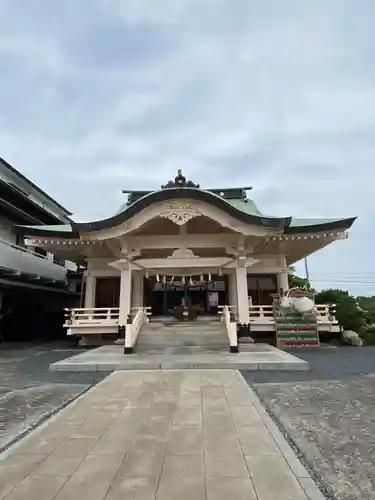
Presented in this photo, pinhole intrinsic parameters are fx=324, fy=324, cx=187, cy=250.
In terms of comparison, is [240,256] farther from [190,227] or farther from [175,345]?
[175,345]

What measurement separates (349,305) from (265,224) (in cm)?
521

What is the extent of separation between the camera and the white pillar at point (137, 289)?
1434 centimetres

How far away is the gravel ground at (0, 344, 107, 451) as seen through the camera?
3980 millimetres

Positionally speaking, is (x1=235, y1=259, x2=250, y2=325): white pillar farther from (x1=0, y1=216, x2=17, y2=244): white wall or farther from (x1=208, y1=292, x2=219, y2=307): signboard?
(x1=0, y1=216, x2=17, y2=244): white wall

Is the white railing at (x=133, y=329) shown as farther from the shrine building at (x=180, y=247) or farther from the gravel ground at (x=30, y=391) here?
the gravel ground at (x=30, y=391)

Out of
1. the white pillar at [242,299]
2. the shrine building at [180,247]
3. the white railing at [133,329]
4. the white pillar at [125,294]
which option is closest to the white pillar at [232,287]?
the shrine building at [180,247]

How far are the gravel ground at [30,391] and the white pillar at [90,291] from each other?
4.71 meters

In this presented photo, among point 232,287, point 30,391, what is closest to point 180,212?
point 232,287

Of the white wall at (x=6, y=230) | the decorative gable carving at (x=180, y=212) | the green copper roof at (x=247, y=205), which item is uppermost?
the green copper roof at (x=247, y=205)

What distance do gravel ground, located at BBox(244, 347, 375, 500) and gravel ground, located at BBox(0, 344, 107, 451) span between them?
3063 mm

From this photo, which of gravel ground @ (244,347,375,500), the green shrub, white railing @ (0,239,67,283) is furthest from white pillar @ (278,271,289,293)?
white railing @ (0,239,67,283)

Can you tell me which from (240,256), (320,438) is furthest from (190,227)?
(320,438)

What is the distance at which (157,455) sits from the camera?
3.00 metres

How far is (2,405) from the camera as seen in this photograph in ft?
15.9
